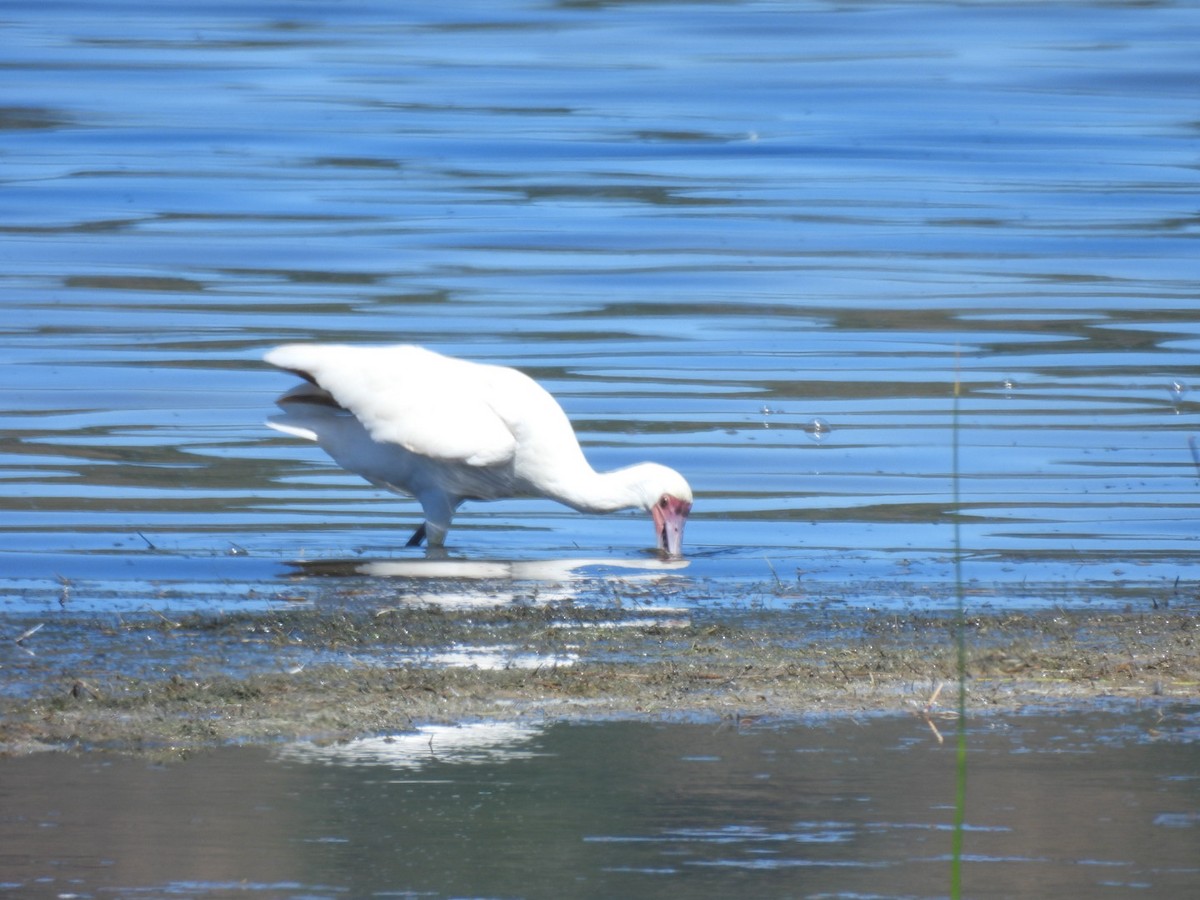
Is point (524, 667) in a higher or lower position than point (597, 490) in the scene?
lower

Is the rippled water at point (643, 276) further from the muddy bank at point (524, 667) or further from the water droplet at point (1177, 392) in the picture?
the muddy bank at point (524, 667)

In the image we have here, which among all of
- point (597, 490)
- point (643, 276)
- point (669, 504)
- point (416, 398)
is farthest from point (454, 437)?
point (643, 276)

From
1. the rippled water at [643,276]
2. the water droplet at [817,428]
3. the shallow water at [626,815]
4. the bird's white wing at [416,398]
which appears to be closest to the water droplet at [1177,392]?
the rippled water at [643,276]

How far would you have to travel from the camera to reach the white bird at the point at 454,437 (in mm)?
9141

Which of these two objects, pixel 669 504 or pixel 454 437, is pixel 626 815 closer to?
pixel 669 504

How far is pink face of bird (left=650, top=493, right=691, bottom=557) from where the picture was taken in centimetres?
909

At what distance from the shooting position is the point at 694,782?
5.20 meters

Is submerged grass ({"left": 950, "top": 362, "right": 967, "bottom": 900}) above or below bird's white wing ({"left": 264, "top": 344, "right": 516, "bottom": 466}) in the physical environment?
below

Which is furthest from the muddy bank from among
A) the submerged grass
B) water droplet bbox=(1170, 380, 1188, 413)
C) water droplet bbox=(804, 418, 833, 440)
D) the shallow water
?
water droplet bbox=(1170, 380, 1188, 413)

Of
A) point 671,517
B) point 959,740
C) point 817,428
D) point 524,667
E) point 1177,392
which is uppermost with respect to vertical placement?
point 1177,392

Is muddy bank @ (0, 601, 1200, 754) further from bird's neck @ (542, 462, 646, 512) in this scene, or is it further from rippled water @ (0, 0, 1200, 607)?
bird's neck @ (542, 462, 646, 512)

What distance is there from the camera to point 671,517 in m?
9.10

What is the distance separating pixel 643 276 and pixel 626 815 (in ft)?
36.5

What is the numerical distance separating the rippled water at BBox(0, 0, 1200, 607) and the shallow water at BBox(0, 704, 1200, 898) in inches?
92.0
